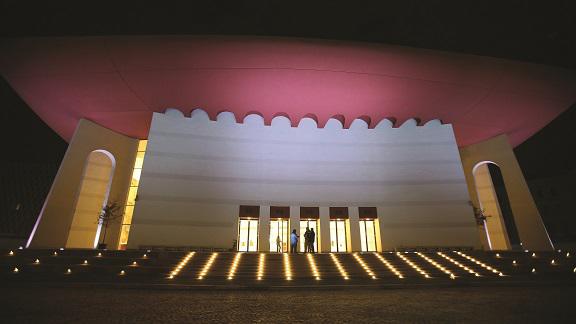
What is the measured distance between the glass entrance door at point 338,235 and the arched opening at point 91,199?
551 inches

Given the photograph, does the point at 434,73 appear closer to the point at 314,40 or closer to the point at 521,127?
the point at 314,40

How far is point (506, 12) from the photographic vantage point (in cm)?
898

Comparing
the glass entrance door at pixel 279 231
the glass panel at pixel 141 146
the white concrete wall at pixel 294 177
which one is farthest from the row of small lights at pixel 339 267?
the glass panel at pixel 141 146

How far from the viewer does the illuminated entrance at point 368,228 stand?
1733 cm

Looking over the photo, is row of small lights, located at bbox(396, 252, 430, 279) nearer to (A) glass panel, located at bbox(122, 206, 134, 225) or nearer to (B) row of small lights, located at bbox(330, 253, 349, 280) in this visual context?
(B) row of small lights, located at bbox(330, 253, 349, 280)

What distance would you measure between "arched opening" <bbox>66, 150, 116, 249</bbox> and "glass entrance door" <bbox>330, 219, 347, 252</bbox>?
13986 millimetres

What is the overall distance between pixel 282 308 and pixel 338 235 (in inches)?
502

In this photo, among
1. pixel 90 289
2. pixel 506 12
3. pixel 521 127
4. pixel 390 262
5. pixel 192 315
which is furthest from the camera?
pixel 521 127

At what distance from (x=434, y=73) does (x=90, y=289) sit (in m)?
15.4

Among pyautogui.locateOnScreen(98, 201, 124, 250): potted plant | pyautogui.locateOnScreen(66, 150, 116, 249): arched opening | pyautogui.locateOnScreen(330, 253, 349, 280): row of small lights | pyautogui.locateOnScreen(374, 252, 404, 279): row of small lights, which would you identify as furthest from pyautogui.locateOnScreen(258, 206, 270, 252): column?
pyautogui.locateOnScreen(66, 150, 116, 249): arched opening

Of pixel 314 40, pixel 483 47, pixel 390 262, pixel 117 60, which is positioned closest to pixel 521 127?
pixel 483 47

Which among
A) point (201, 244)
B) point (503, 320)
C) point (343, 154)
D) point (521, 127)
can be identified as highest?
point (521, 127)

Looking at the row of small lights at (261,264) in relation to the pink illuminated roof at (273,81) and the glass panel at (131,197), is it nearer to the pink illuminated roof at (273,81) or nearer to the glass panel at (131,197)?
the pink illuminated roof at (273,81)

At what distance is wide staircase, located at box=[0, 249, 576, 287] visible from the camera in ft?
29.0
